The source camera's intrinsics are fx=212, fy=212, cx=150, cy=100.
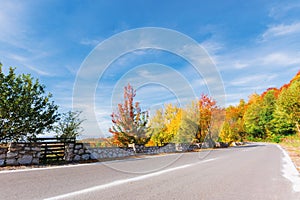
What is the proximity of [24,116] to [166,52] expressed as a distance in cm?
1026

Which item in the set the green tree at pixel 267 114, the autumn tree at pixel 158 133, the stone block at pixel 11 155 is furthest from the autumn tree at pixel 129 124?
the green tree at pixel 267 114

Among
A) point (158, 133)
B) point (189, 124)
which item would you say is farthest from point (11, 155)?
point (189, 124)

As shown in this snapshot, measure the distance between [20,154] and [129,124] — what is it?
9.50 meters

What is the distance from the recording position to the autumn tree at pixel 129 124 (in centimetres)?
1778

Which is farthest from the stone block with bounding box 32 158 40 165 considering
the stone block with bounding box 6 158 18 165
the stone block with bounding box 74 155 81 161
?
the stone block with bounding box 74 155 81 161

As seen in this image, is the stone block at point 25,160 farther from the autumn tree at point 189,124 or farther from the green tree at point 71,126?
the autumn tree at point 189,124

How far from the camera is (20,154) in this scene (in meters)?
9.08

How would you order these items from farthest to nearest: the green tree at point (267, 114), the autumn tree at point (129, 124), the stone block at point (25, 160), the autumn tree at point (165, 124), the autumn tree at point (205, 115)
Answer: the green tree at point (267, 114) < the autumn tree at point (205, 115) < the autumn tree at point (165, 124) < the autumn tree at point (129, 124) < the stone block at point (25, 160)

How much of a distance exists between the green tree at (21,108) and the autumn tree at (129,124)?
7500mm

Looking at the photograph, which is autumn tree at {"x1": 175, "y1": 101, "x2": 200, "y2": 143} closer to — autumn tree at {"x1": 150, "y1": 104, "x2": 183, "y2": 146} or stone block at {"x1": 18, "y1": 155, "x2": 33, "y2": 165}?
autumn tree at {"x1": 150, "y1": 104, "x2": 183, "y2": 146}

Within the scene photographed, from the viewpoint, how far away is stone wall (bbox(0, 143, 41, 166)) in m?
8.69

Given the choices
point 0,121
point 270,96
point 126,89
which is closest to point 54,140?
point 0,121

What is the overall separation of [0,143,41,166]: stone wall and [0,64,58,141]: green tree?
1184 mm

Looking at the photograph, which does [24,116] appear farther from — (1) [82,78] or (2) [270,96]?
(2) [270,96]
